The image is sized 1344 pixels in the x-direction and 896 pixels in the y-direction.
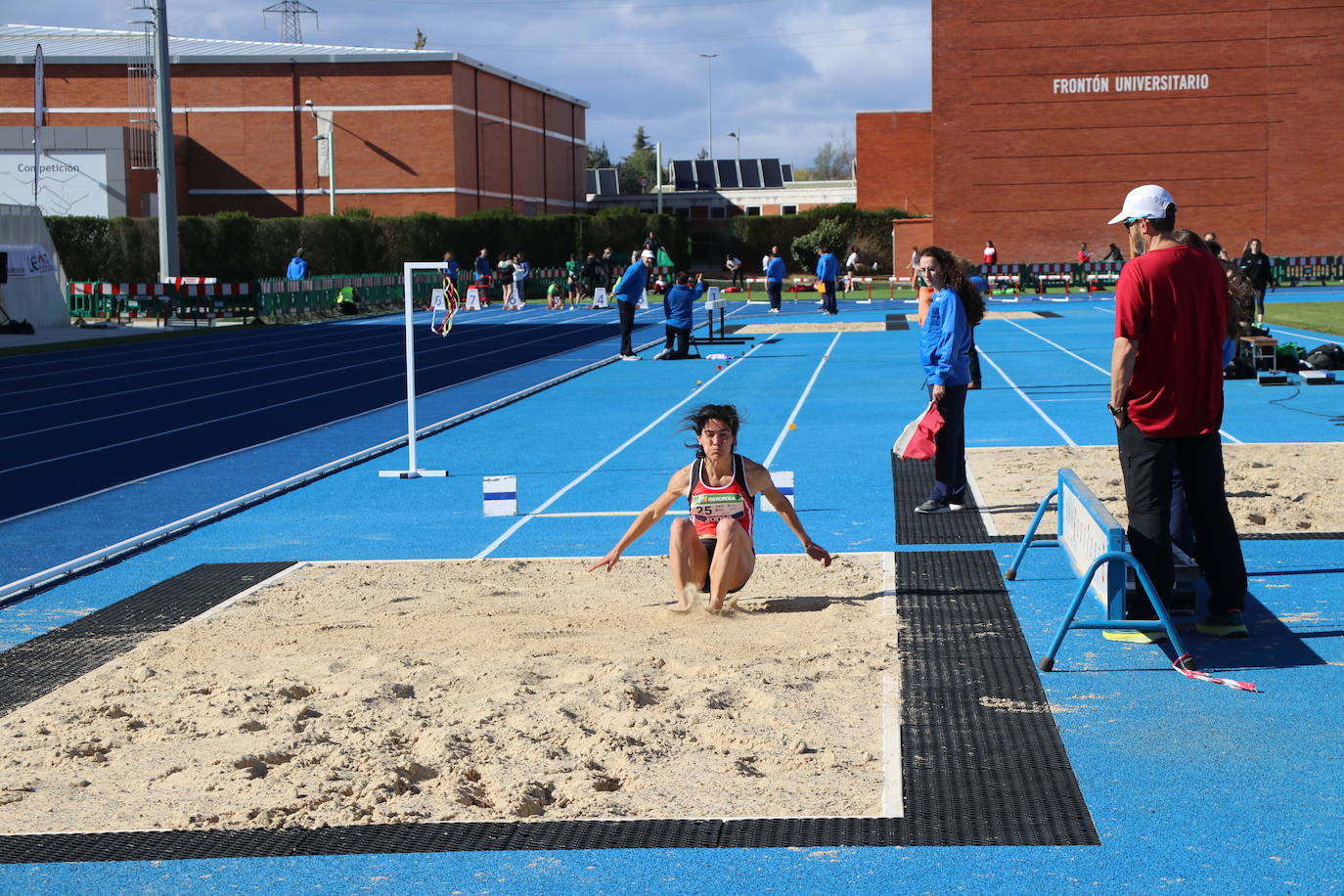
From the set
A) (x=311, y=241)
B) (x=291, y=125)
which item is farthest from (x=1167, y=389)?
(x=291, y=125)

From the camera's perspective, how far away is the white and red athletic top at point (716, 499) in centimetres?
789

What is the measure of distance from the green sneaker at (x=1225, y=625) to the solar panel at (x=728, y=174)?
93811mm

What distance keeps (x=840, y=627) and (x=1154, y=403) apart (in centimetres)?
186

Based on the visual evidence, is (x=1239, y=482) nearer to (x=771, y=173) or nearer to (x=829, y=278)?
(x=829, y=278)

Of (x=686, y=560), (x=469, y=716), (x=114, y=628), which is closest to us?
(x=469, y=716)

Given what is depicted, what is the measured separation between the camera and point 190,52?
6619cm

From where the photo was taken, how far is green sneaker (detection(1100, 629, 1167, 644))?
7.34 metres

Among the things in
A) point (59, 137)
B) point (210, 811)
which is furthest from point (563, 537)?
point (59, 137)

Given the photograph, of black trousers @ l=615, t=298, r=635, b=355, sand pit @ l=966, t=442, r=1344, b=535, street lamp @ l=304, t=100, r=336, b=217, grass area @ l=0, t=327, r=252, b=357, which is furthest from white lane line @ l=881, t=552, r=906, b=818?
street lamp @ l=304, t=100, r=336, b=217

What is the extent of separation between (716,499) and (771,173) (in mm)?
94865

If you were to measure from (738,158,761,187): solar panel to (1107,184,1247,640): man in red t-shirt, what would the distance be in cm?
9463

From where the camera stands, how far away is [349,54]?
2527 inches

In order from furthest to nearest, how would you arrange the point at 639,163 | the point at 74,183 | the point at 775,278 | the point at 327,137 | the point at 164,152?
the point at 639,163 → the point at 327,137 → the point at 74,183 → the point at 775,278 → the point at 164,152

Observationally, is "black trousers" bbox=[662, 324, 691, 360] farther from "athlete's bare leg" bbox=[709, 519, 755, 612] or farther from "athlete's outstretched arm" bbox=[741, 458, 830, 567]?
"athlete's bare leg" bbox=[709, 519, 755, 612]
